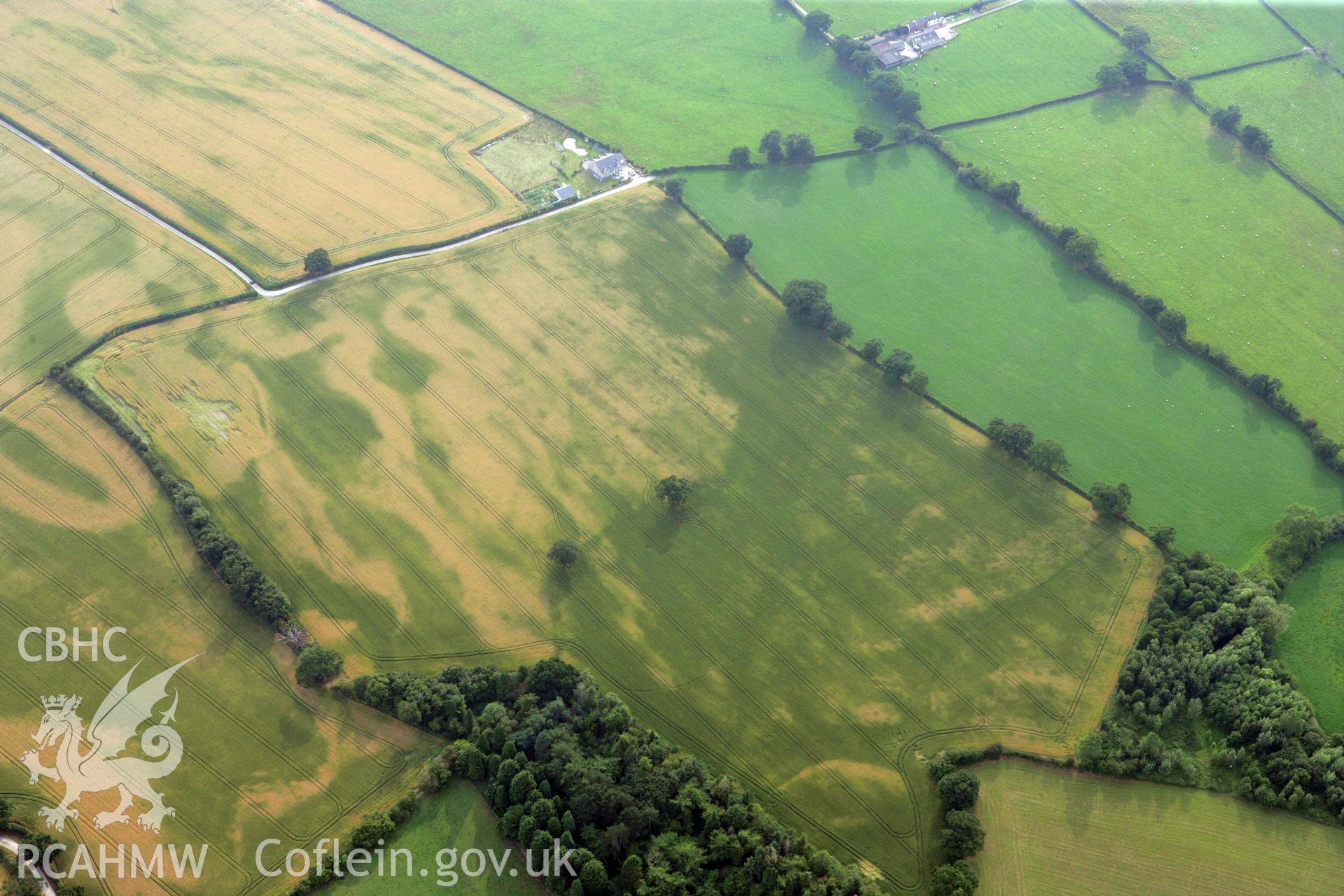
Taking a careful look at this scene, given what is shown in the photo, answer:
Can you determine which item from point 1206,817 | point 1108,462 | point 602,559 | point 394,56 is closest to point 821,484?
point 602,559

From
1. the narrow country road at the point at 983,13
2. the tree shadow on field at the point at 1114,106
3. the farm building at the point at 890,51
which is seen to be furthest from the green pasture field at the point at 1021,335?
the narrow country road at the point at 983,13

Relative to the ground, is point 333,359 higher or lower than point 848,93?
lower

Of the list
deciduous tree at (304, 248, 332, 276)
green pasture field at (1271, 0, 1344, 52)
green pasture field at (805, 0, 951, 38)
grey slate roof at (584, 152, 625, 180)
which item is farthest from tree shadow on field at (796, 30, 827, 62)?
deciduous tree at (304, 248, 332, 276)

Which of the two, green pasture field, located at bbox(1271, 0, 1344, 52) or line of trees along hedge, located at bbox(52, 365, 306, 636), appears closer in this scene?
line of trees along hedge, located at bbox(52, 365, 306, 636)

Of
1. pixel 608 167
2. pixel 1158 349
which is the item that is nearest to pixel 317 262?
pixel 608 167

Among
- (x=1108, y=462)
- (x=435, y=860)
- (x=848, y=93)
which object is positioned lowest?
(x=435, y=860)

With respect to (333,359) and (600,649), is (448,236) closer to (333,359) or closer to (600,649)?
(333,359)

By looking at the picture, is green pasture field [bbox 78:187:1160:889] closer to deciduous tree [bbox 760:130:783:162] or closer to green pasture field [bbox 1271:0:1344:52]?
deciduous tree [bbox 760:130:783:162]
